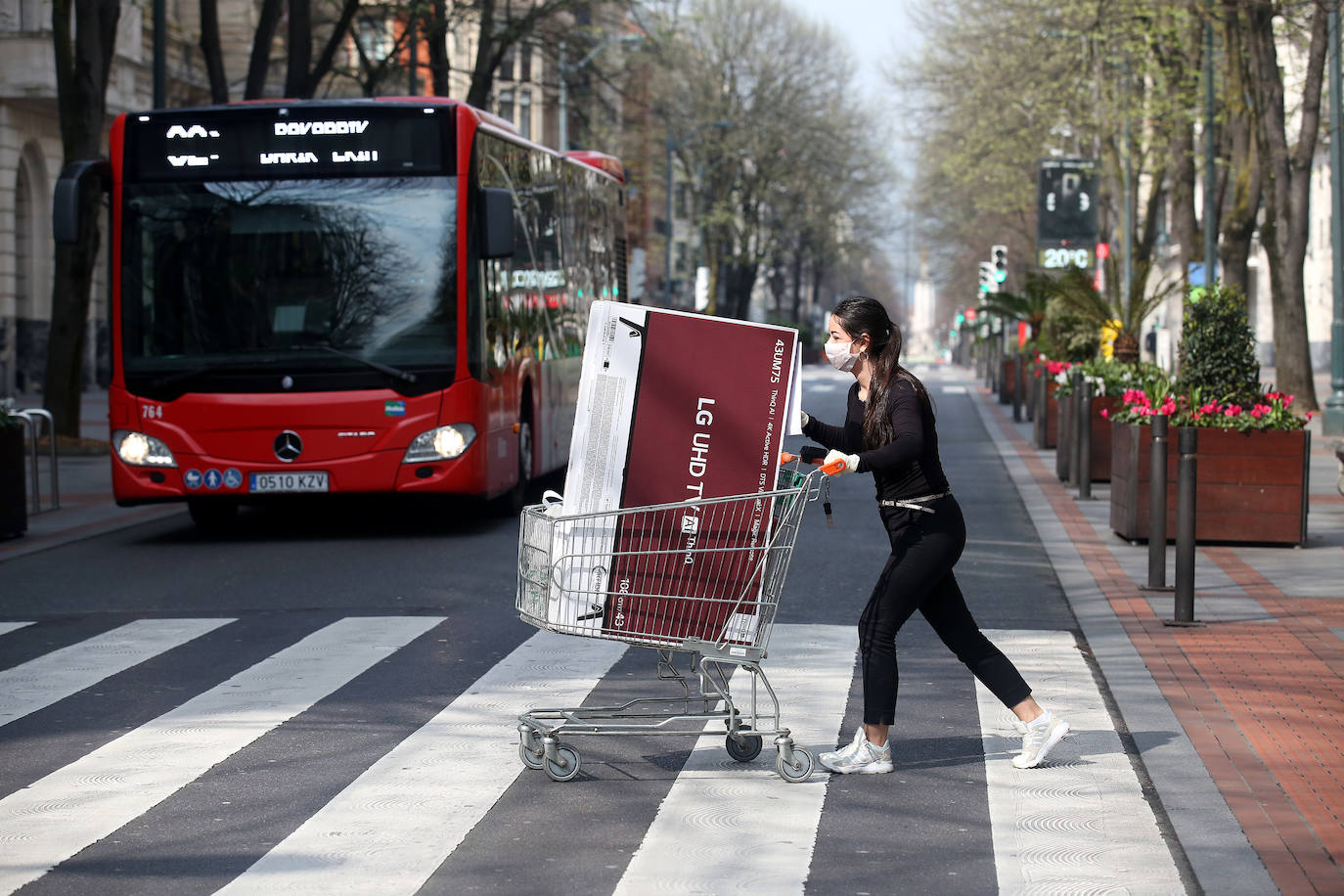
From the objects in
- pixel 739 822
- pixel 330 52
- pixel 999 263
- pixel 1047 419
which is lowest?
pixel 739 822

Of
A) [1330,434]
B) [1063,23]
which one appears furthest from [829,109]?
[1330,434]

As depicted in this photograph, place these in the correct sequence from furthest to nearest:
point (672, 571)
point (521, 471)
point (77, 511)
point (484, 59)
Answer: point (484, 59) → point (77, 511) → point (521, 471) → point (672, 571)

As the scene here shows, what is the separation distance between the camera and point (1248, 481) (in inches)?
490

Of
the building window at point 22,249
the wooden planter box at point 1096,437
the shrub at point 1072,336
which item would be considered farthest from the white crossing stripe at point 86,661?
the building window at point 22,249

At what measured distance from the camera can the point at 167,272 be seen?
43.3ft

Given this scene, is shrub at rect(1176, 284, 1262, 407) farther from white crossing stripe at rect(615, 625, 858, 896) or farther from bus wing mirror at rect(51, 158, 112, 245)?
bus wing mirror at rect(51, 158, 112, 245)

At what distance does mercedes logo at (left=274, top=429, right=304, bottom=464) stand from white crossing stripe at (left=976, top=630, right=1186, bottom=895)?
6561 millimetres

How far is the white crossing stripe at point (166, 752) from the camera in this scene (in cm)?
544

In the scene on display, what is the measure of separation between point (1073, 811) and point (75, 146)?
1792cm

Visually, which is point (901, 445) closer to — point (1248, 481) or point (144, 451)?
point (1248, 481)

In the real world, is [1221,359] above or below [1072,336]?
below

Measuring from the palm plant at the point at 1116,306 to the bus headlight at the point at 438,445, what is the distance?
464 inches

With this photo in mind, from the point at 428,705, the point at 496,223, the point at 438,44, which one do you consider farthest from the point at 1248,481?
the point at 438,44

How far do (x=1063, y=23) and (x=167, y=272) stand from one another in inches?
828
